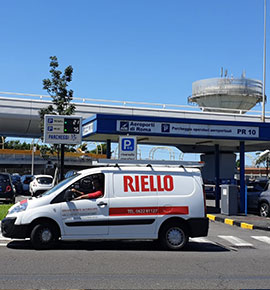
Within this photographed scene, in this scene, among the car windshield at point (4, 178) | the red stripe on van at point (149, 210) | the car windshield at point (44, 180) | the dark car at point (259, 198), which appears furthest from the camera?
the car windshield at point (44, 180)

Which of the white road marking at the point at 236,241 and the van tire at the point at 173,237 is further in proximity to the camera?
the white road marking at the point at 236,241

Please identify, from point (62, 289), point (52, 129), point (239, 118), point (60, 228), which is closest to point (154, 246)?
point (60, 228)

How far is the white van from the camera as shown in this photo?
9.91m

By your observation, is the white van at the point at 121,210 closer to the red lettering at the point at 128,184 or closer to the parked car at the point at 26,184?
the red lettering at the point at 128,184

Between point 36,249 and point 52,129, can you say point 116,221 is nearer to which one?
point 36,249

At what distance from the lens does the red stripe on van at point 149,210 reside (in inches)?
399

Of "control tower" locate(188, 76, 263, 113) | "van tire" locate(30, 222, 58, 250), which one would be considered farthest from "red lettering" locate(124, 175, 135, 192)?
"control tower" locate(188, 76, 263, 113)

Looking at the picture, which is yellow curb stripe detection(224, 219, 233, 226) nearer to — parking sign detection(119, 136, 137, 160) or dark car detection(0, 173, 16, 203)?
parking sign detection(119, 136, 137, 160)

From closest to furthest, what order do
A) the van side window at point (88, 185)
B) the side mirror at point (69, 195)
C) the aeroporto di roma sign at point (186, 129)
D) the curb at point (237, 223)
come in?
the side mirror at point (69, 195) < the van side window at point (88, 185) < the curb at point (237, 223) < the aeroporto di roma sign at point (186, 129)

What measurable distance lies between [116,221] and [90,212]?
1.95 feet

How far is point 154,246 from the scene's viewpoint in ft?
36.2

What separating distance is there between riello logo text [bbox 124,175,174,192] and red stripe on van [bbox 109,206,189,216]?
413 mm

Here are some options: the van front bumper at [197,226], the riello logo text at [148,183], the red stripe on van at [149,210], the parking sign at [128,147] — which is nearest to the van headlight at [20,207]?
the red stripe on van at [149,210]

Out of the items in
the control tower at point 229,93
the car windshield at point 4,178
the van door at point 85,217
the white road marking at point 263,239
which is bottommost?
the white road marking at point 263,239
